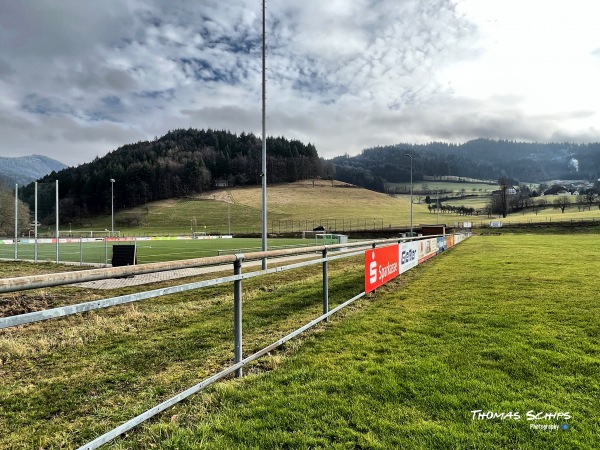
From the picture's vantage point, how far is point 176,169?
418 feet

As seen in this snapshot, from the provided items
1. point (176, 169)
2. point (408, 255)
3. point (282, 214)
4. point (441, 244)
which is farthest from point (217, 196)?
point (408, 255)

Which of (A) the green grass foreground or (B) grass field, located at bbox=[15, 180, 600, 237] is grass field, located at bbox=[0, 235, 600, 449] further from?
(B) grass field, located at bbox=[15, 180, 600, 237]

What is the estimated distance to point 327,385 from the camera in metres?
3.60

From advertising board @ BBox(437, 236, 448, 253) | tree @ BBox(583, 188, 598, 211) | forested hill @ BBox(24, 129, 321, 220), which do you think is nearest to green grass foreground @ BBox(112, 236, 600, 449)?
advertising board @ BBox(437, 236, 448, 253)

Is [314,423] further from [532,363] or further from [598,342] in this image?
[598,342]

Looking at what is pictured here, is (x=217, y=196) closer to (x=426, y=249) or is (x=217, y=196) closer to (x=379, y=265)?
(x=426, y=249)

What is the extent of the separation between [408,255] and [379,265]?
4456 millimetres

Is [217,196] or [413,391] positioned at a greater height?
[217,196]

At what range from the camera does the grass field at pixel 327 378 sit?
110 inches

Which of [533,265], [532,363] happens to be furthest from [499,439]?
[533,265]

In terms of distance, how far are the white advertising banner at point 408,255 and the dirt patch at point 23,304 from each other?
9694 mm

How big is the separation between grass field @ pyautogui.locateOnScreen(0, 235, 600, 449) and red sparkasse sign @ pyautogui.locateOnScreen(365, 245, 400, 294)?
658mm

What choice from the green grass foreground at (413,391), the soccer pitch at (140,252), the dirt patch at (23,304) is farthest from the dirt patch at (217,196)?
the green grass foreground at (413,391)

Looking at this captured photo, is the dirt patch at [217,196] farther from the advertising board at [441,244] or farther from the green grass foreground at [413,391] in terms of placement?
the green grass foreground at [413,391]
